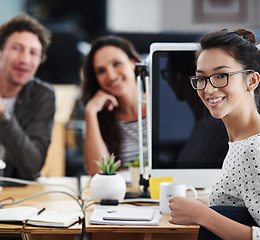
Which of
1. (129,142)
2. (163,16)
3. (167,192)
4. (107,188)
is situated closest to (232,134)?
(167,192)

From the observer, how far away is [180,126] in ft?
4.52

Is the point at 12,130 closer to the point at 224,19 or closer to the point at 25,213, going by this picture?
the point at 25,213

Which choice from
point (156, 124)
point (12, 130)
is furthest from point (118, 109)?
point (156, 124)

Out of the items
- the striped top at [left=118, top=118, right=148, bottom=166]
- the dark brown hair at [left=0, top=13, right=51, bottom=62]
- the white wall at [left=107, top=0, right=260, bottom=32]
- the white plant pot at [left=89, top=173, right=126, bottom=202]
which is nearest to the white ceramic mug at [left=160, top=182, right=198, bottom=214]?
the white plant pot at [left=89, top=173, right=126, bottom=202]

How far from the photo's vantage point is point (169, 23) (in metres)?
4.87

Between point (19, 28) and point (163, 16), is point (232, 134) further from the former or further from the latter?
point (163, 16)

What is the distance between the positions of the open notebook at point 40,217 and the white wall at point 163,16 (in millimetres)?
3848

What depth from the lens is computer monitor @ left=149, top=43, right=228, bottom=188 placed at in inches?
52.8

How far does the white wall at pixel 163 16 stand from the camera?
472 centimetres

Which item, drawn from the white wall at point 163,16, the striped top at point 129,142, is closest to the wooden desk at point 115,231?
the striped top at point 129,142

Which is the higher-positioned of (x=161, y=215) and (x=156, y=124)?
(x=156, y=124)

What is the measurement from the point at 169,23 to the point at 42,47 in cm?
289

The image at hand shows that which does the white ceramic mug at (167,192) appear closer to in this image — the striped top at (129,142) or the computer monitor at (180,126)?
the computer monitor at (180,126)

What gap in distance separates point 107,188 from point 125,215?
0.19 metres
